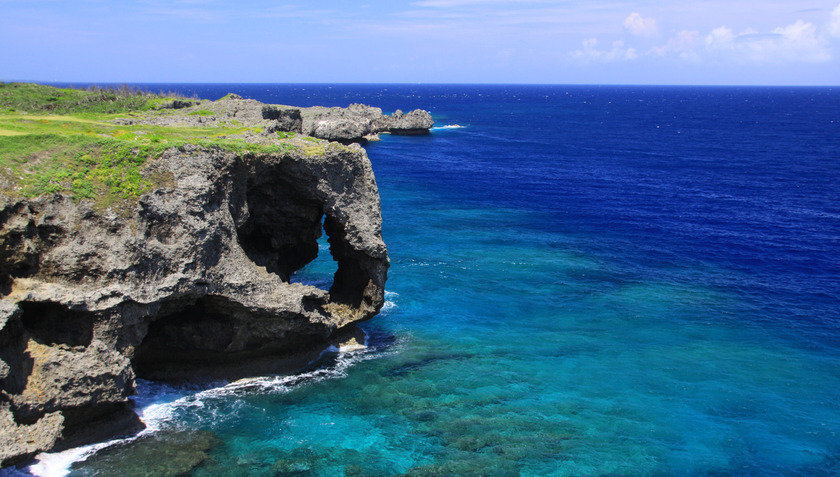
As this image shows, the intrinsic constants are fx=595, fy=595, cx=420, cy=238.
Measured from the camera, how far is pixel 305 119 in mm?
132750

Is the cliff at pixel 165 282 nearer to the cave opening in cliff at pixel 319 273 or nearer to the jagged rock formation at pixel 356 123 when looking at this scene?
the cave opening in cliff at pixel 319 273

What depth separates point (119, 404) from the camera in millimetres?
26266

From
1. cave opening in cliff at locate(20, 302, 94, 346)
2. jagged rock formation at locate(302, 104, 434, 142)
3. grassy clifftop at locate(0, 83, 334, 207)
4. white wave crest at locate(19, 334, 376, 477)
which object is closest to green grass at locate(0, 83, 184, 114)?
grassy clifftop at locate(0, 83, 334, 207)

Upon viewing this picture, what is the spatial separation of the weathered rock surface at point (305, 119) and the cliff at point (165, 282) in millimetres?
6242

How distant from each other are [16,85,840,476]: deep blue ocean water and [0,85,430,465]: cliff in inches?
76.6

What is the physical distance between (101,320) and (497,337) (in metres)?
22.9

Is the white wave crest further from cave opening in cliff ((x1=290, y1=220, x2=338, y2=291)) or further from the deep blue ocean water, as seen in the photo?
cave opening in cliff ((x1=290, y1=220, x2=338, y2=291))

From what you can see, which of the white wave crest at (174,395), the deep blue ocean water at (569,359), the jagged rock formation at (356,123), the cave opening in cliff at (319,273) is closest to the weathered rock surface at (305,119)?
the jagged rock formation at (356,123)

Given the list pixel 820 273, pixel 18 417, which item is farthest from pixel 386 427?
pixel 820 273

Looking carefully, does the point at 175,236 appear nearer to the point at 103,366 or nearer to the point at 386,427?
the point at 103,366

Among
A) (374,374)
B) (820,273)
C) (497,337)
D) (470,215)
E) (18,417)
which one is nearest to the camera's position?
(18,417)

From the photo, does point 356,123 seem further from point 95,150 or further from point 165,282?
point 165,282

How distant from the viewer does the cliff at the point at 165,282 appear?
23.9m

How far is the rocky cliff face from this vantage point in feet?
78.2
